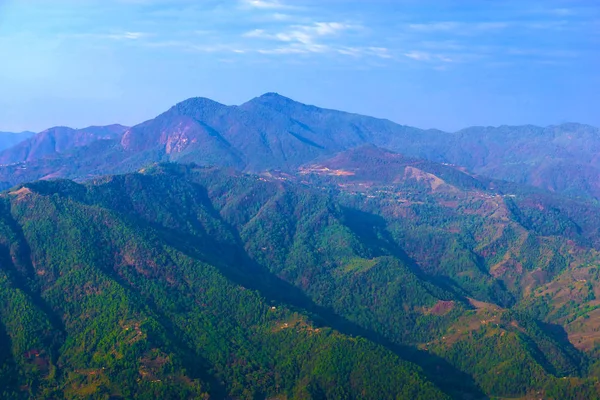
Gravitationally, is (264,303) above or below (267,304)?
above

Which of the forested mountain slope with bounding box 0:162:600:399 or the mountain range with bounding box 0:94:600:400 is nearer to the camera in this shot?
the mountain range with bounding box 0:94:600:400

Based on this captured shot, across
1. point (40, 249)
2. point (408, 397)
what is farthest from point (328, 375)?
point (40, 249)

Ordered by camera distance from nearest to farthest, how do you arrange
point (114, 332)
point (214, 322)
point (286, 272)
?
point (114, 332) → point (214, 322) → point (286, 272)

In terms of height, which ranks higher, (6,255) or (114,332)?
(6,255)

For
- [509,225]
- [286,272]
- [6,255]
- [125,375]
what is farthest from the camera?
[509,225]

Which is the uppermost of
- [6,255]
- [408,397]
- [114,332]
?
[6,255]

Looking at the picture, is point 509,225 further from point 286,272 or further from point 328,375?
point 328,375

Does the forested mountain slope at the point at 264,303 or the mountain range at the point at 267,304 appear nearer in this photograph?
the mountain range at the point at 267,304

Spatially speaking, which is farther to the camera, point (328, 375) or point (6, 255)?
point (6, 255)
